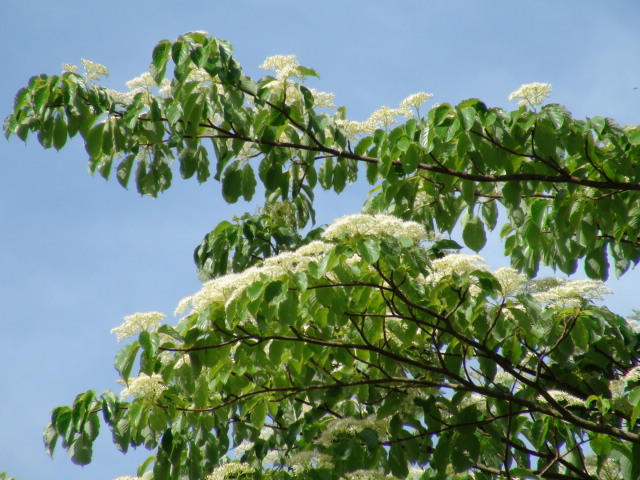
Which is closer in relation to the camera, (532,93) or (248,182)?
(532,93)

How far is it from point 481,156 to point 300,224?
164cm

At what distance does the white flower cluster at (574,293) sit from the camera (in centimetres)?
384

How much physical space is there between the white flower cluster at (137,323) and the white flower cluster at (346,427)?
1.14 metres

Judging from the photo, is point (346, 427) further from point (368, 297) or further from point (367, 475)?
point (368, 297)

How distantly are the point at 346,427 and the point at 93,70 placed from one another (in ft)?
7.96

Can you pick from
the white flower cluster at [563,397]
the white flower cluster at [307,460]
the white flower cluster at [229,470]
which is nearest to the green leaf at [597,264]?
the white flower cluster at [563,397]

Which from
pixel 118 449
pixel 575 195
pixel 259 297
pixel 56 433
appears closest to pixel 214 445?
pixel 118 449

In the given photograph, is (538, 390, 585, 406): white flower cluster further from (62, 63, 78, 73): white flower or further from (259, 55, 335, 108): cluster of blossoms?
(62, 63, 78, 73): white flower

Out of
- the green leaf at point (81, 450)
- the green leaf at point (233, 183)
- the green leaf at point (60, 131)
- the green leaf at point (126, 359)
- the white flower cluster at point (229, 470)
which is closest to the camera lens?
the green leaf at point (126, 359)

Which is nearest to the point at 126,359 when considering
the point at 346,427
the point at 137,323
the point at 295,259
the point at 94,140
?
the point at 137,323

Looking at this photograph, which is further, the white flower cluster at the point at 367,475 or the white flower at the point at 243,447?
the white flower at the point at 243,447

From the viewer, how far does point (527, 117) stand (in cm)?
377

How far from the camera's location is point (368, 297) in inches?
139

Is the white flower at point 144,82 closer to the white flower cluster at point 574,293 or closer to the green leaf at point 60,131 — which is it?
the green leaf at point 60,131
